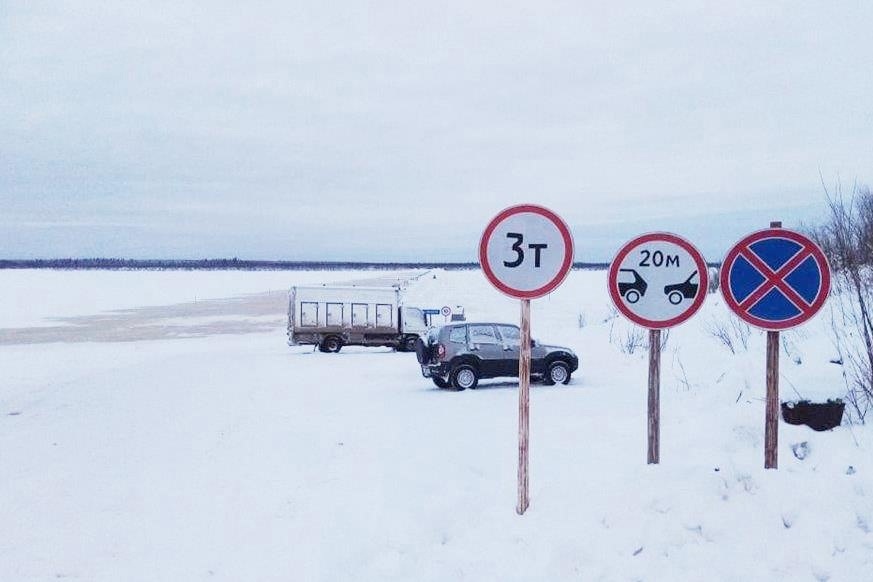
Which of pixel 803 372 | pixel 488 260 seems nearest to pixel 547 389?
pixel 803 372

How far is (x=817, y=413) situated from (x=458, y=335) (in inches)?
395

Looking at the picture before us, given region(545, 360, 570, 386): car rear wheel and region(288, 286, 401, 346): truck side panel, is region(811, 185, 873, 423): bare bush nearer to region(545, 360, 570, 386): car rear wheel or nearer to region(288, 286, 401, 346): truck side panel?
region(545, 360, 570, 386): car rear wheel

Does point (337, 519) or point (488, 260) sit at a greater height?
point (488, 260)

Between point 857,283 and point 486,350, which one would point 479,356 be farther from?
point 857,283

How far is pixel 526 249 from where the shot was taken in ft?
19.4

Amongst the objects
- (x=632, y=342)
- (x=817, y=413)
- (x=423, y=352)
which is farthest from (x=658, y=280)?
(x=632, y=342)

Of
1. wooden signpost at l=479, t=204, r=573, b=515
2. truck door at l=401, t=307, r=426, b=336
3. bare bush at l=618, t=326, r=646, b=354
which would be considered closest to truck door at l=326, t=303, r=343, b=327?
truck door at l=401, t=307, r=426, b=336

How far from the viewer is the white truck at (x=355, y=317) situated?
27812 millimetres

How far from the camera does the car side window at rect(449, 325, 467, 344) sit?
16594mm

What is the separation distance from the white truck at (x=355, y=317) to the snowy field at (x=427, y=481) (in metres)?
10.9

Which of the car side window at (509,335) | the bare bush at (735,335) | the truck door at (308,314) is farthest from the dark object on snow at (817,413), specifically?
the truck door at (308,314)

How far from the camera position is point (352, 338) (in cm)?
2862

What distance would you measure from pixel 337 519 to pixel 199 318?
3539cm

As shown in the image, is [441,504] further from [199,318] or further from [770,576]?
[199,318]
